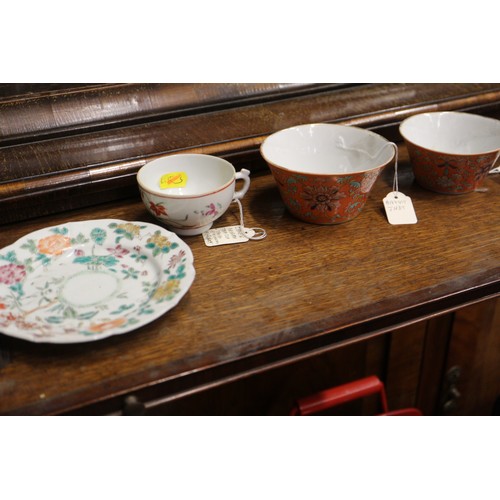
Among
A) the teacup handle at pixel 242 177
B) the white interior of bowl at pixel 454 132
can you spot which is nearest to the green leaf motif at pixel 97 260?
the teacup handle at pixel 242 177

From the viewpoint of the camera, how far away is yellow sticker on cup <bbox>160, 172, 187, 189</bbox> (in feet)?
3.22

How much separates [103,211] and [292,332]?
0.42 metres

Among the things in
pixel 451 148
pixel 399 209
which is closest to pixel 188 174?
pixel 399 209

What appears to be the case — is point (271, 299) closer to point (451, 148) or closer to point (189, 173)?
point (189, 173)

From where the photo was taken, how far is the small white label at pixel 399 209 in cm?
98

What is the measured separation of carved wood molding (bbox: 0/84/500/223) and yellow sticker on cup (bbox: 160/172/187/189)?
1.7 inches

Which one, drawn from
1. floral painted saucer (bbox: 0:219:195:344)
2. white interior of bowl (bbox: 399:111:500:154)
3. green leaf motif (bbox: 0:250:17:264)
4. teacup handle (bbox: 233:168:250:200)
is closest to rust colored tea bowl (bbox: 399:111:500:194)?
white interior of bowl (bbox: 399:111:500:154)

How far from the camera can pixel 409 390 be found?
1.20 meters

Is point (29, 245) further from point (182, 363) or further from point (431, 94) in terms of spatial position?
point (431, 94)

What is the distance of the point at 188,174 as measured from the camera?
3.29 ft

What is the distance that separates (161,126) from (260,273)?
0.35m

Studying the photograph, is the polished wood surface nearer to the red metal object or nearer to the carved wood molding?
the carved wood molding

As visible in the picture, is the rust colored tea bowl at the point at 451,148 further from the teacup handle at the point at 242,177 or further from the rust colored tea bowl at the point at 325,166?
the teacup handle at the point at 242,177

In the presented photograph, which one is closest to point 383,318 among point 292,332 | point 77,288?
point 292,332
